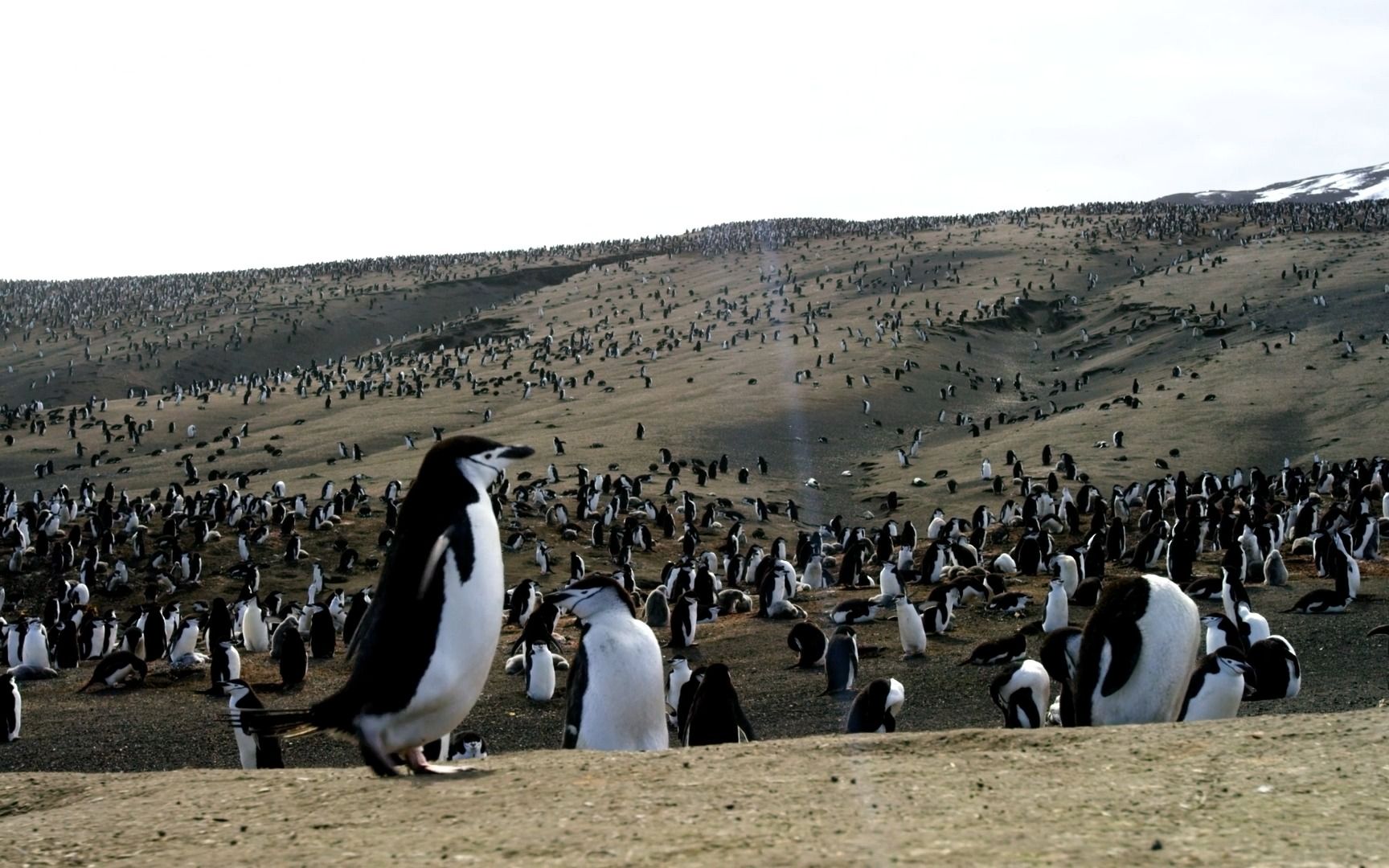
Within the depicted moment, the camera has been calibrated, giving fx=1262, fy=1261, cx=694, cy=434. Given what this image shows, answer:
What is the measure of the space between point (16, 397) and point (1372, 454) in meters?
74.2

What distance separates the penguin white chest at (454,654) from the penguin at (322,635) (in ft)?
41.5

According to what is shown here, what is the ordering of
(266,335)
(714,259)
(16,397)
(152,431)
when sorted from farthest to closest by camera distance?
(714,259) < (266,335) < (16,397) < (152,431)

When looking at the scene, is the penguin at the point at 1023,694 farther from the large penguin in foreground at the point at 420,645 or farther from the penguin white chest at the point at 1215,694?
the large penguin in foreground at the point at 420,645

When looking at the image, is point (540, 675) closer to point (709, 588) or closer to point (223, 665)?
point (223, 665)

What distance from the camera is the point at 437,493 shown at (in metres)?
5.80

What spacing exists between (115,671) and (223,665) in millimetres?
1380

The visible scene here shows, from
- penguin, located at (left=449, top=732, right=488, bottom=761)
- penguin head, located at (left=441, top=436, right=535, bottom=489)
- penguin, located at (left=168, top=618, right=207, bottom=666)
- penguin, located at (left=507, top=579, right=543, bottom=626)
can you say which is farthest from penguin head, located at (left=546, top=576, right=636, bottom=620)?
penguin, located at (left=507, top=579, right=543, bottom=626)

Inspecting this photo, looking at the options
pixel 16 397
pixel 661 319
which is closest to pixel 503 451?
A: pixel 661 319

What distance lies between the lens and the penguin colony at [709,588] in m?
7.82

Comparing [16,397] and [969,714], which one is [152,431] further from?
[969,714]

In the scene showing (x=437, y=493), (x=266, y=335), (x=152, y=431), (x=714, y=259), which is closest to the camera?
(x=437, y=493)

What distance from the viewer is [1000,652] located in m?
13.6

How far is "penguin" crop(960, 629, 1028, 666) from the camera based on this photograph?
44.8ft

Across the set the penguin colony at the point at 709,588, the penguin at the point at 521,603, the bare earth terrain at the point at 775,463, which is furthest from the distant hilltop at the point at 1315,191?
the penguin at the point at 521,603
